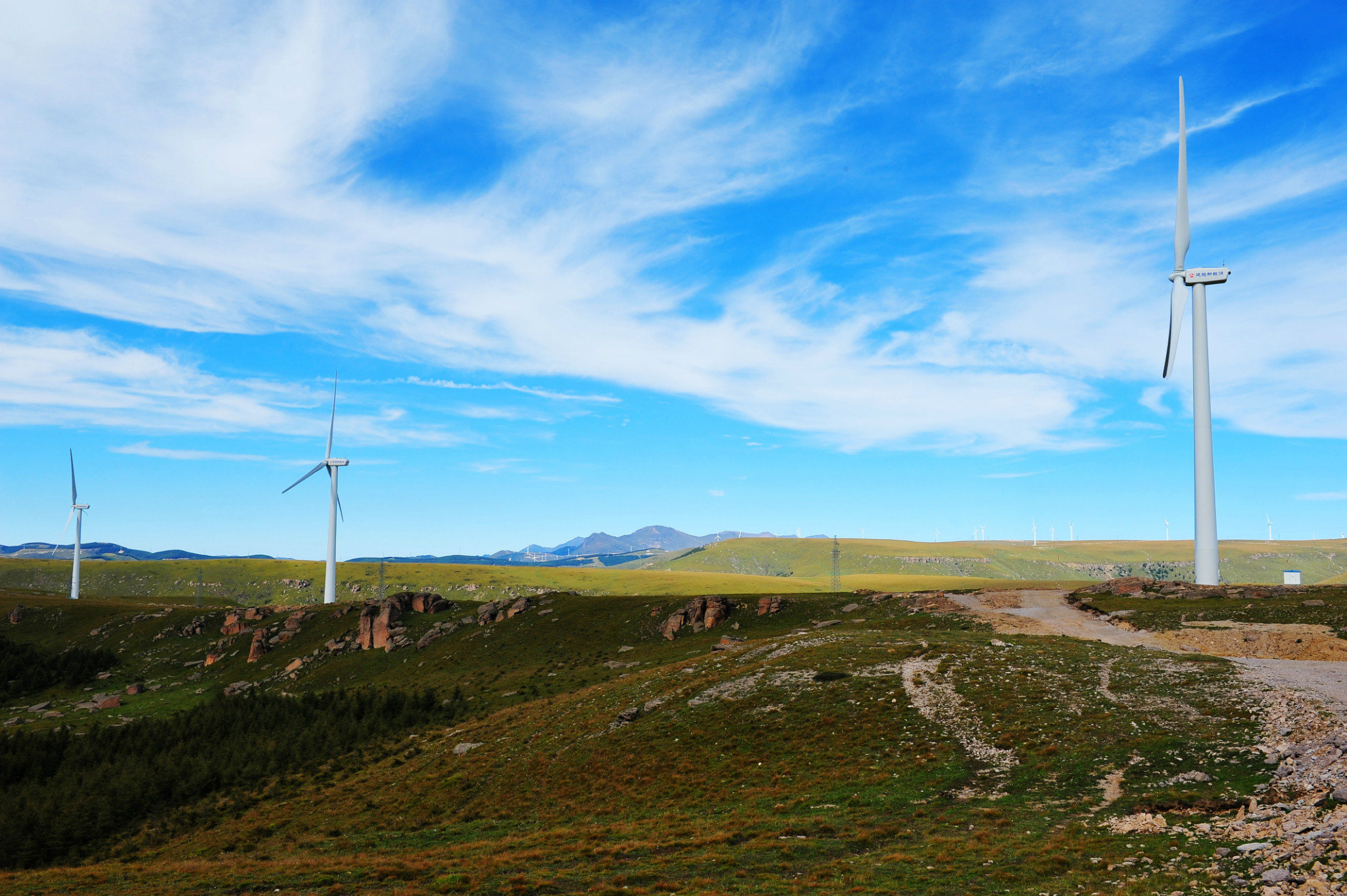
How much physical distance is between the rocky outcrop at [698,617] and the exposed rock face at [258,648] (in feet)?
259

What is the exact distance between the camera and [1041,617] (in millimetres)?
92250

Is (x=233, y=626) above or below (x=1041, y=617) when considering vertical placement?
below

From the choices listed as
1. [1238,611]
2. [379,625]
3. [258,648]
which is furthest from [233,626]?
[1238,611]

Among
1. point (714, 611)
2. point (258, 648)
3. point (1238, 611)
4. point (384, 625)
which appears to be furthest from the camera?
point (258, 648)

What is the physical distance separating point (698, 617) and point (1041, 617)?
48.7 m

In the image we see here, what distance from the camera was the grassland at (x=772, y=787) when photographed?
31.1 m

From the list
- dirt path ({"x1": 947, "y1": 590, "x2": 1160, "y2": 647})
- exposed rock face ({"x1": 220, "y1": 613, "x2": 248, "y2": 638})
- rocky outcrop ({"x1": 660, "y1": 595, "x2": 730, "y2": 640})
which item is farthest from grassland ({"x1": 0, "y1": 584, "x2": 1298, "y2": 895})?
exposed rock face ({"x1": 220, "y1": 613, "x2": 248, "y2": 638})

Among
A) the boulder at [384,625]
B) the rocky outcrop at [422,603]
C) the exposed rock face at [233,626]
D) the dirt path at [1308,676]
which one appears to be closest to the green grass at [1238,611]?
the dirt path at [1308,676]

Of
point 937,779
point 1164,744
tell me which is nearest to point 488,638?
point 937,779

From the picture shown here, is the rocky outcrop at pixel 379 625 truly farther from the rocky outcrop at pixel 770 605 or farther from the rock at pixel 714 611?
the rocky outcrop at pixel 770 605

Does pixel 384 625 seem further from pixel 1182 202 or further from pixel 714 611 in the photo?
pixel 1182 202

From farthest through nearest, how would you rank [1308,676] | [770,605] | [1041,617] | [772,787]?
[770,605], [1041,617], [1308,676], [772,787]

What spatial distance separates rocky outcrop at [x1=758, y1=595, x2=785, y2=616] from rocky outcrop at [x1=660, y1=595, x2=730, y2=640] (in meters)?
5.27

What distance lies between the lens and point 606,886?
2967cm
